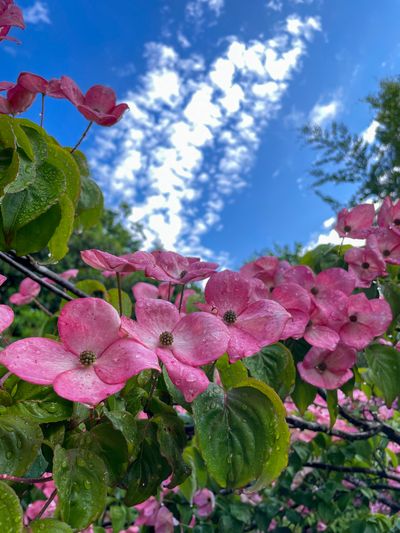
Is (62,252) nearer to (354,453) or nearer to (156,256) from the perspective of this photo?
(156,256)

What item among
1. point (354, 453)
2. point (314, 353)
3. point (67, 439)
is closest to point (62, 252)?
point (67, 439)

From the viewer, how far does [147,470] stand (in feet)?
1.76

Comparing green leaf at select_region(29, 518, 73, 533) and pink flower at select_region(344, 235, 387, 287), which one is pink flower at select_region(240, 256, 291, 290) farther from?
green leaf at select_region(29, 518, 73, 533)

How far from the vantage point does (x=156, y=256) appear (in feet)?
2.02

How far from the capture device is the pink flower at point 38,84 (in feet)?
2.03

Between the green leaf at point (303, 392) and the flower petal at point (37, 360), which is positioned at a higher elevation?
the green leaf at point (303, 392)

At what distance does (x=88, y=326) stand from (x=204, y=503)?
105 cm

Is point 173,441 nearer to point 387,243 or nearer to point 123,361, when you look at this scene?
point 123,361

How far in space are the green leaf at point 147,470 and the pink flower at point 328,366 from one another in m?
0.31

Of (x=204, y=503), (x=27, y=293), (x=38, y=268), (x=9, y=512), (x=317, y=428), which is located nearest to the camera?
(x=9, y=512)

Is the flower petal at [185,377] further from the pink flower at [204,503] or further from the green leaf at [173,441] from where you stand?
the pink flower at [204,503]

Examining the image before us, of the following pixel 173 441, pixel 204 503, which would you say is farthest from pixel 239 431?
pixel 204 503

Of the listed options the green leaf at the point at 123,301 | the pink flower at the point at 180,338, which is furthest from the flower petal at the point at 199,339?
the green leaf at the point at 123,301

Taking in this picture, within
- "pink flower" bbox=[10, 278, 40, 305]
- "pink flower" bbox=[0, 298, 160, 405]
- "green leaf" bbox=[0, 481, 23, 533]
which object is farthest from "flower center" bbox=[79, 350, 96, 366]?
"pink flower" bbox=[10, 278, 40, 305]
